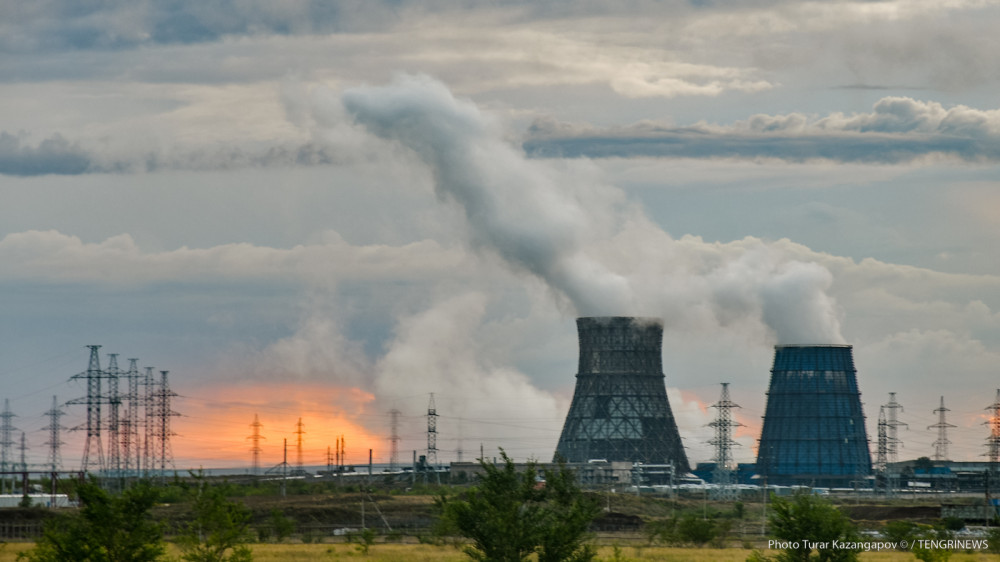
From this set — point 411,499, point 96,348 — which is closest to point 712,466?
point 411,499

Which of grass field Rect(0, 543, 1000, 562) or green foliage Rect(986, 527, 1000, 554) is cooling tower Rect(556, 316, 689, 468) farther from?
green foliage Rect(986, 527, 1000, 554)

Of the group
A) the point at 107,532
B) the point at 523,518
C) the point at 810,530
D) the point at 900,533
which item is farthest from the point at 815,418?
the point at 107,532

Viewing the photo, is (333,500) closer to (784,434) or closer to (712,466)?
(784,434)

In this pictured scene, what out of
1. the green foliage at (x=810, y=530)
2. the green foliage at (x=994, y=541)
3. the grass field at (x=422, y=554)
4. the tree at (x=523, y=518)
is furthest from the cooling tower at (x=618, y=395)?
the tree at (x=523, y=518)

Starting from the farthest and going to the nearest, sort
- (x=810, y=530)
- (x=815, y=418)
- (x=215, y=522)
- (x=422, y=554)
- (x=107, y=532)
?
(x=815, y=418), (x=422, y=554), (x=810, y=530), (x=215, y=522), (x=107, y=532)

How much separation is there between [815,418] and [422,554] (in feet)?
200

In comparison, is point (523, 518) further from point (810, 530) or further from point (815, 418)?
point (815, 418)

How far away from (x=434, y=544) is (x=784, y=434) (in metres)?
56.3

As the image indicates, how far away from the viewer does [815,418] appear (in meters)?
98.6

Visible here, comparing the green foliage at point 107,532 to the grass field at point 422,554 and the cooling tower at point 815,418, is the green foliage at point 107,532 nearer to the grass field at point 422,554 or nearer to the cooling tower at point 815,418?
the grass field at point 422,554

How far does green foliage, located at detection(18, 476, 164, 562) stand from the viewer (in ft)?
87.9

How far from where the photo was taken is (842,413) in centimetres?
9862

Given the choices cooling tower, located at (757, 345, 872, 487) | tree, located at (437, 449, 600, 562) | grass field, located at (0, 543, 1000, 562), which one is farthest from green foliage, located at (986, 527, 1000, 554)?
cooling tower, located at (757, 345, 872, 487)

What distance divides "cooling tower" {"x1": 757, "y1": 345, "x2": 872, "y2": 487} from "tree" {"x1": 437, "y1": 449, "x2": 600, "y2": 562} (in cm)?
7477
